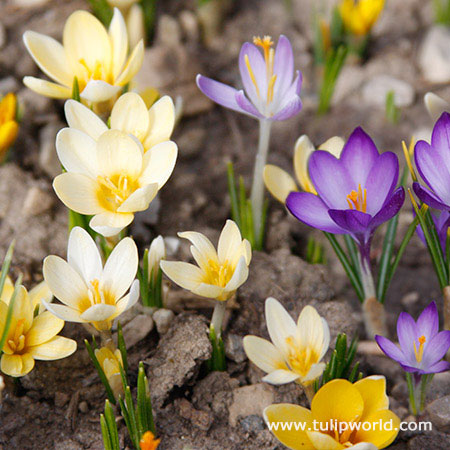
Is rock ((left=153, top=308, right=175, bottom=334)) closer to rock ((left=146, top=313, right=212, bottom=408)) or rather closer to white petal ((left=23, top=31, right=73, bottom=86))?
rock ((left=146, top=313, right=212, bottom=408))

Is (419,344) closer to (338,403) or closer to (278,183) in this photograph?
(338,403)

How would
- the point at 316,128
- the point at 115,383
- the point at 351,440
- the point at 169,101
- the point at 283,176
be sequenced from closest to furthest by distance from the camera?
the point at 351,440
the point at 115,383
the point at 169,101
the point at 283,176
the point at 316,128

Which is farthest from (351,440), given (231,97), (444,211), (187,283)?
(231,97)

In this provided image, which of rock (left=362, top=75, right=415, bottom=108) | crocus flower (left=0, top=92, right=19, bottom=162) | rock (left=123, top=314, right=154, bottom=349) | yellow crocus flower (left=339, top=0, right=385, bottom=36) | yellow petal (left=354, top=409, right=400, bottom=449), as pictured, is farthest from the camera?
rock (left=362, top=75, right=415, bottom=108)

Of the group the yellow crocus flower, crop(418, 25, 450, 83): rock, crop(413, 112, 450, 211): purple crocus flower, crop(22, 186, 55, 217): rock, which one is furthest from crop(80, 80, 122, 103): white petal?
crop(418, 25, 450, 83): rock

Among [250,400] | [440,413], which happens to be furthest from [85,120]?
[440,413]

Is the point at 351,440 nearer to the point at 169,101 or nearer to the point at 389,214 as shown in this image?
the point at 389,214
